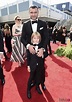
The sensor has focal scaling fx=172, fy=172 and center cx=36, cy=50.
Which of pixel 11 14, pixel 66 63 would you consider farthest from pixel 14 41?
pixel 11 14

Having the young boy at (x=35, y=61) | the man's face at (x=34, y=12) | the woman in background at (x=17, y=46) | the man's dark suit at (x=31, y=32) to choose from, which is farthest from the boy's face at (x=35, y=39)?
the woman in background at (x=17, y=46)

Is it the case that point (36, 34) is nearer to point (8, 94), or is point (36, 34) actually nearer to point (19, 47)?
point (8, 94)

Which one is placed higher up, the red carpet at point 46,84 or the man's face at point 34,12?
the man's face at point 34,12

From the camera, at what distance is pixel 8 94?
9.98 feet

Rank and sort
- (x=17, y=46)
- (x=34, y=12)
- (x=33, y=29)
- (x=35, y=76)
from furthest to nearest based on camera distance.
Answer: (x=17, y=46)
(x=35, y=76)
(x=33, y=29)
(x=34, y=12)

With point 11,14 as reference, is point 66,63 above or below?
below

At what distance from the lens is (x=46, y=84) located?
134 inches

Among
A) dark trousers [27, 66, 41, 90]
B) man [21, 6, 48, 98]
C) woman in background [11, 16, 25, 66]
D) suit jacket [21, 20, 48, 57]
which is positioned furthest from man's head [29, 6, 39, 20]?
woman in background [11, 16, 25, 66]

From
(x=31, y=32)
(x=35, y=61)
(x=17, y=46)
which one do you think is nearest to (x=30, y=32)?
(x=31, y=32)

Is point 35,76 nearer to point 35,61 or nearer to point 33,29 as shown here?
point 35,61

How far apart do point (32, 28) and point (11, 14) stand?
21.7m

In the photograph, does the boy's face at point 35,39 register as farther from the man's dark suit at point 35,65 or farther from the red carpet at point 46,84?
the red carpet at point 46,84

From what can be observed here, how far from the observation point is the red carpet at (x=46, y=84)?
114 inches

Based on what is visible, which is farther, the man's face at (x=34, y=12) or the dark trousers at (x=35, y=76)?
the dark trousers at (x=35, y=76)
